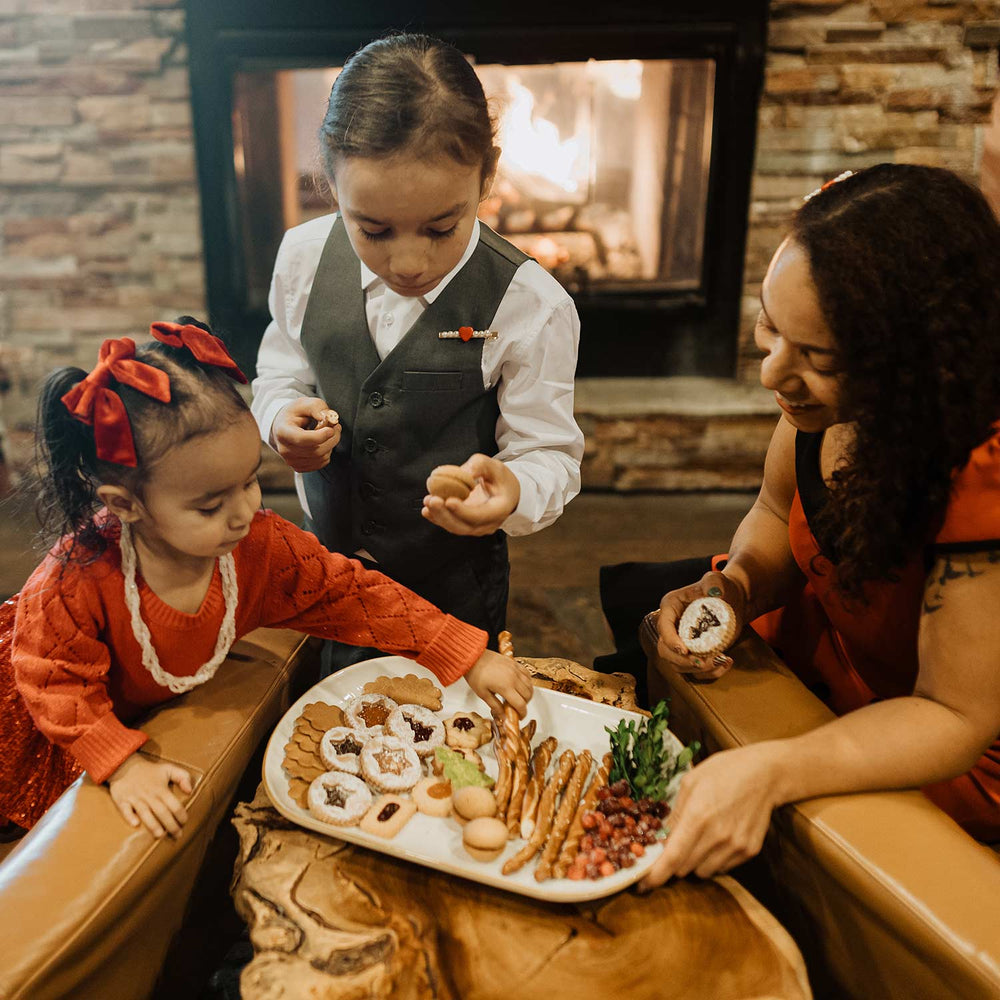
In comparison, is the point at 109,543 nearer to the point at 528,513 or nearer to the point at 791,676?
the point at 528,513

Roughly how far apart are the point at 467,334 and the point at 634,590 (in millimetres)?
540

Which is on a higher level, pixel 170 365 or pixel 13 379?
pixel 170 365

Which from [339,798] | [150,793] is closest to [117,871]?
[150,793]

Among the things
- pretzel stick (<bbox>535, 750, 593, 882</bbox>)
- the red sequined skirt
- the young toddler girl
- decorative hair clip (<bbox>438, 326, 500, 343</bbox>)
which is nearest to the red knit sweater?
the young toddler girl

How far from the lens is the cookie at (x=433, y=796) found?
108 cm

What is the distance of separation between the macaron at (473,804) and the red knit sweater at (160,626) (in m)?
0.20

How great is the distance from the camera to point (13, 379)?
323cm

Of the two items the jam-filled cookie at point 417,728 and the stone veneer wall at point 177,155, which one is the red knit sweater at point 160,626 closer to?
the jam-filled cookie at point 417,728

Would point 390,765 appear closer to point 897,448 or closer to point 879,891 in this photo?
point 879,891

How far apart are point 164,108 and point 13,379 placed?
42.1 inches

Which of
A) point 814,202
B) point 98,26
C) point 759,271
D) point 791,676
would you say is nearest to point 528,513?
point 791,676

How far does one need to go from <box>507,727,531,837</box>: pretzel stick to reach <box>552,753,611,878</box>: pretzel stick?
0.06 metres

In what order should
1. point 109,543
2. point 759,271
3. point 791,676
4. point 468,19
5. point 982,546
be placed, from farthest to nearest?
point 759,271 < point 468,19 < point 791,676 < point 109,543 < point 982,546

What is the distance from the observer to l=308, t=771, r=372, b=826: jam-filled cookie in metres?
1.05
